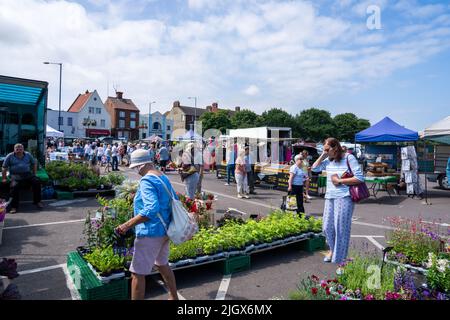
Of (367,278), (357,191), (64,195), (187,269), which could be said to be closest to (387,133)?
(357,191)

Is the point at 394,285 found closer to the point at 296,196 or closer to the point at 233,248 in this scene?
the point at 233,248

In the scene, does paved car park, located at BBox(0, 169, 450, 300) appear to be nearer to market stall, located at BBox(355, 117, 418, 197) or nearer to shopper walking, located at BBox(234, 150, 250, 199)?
shopper walking, located at BBox(234, 150, 250, 199)

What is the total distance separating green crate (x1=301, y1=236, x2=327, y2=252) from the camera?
19.9 ft

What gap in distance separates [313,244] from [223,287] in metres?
2.37

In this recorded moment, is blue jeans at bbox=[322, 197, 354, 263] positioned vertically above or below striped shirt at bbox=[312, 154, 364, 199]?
below

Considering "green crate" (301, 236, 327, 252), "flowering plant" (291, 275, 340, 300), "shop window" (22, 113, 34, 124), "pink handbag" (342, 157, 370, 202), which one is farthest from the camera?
"shop window" (22, 113, 34, 124)

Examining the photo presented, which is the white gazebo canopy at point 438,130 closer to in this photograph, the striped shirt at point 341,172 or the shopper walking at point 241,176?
the shopper walking at point 241,176

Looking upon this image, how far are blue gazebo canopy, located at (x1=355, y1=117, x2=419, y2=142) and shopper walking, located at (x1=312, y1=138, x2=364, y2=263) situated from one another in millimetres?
10500

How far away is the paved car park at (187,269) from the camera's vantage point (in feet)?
14.1

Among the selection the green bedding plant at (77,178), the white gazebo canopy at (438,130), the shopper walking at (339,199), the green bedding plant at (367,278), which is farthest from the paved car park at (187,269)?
the white gazebo canopy at (438,130)

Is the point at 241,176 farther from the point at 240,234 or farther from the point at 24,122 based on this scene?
the point at 24,122

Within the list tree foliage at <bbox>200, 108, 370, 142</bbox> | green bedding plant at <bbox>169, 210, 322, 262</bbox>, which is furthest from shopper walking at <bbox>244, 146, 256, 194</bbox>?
tree foliage at <bbox>200, 108, 370, 142</bbox>

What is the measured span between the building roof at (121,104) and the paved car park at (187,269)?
195 ft
